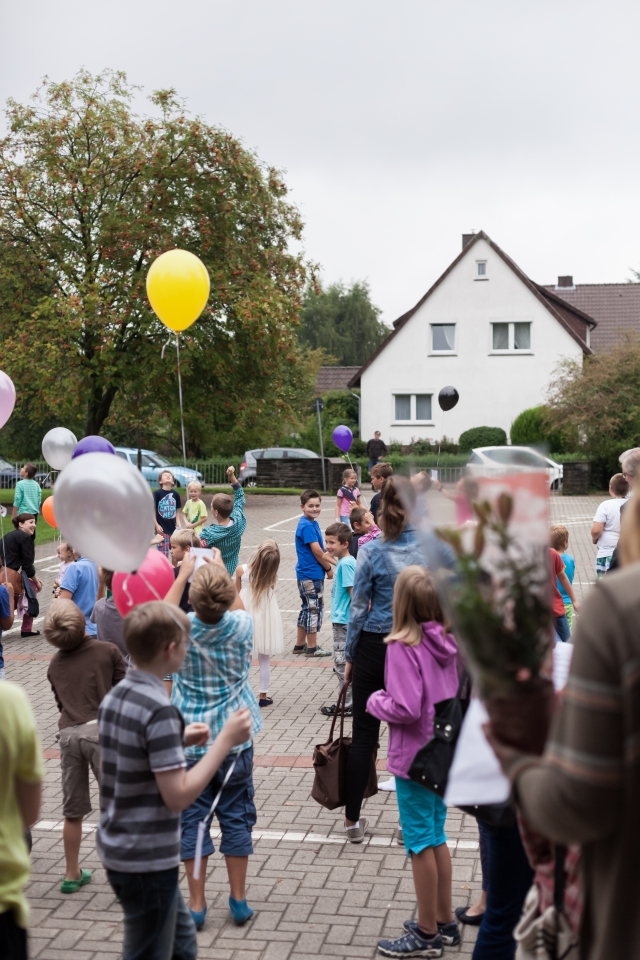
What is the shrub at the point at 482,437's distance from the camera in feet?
123

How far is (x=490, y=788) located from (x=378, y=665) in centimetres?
314

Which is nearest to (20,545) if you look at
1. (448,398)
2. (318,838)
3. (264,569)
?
(264,569)

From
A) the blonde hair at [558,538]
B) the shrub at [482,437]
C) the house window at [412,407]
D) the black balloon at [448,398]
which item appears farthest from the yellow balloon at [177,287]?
the house window at [412,407]

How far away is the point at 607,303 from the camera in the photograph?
47.6m

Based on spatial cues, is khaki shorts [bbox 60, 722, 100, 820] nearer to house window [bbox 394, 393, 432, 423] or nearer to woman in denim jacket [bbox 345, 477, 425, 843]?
woman in denim jacket [bbox 345, 477, 425, 843]

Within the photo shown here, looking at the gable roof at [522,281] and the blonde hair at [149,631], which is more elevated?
the gable roof at [522,281]

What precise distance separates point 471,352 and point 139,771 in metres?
38.4

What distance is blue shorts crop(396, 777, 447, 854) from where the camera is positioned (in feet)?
13.8

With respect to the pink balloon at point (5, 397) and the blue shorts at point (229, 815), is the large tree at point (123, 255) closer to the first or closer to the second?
the pink balloon at point (5, 397)

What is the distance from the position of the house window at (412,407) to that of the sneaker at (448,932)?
121 ft

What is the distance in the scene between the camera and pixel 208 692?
4.61 m

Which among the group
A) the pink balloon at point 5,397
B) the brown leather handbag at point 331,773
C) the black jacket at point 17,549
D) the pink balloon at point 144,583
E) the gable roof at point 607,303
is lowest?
the brown leather handbag at point 331,773

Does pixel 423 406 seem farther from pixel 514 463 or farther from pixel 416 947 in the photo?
pixel 514 463

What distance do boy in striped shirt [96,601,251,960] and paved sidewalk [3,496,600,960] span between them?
4.05 feet
